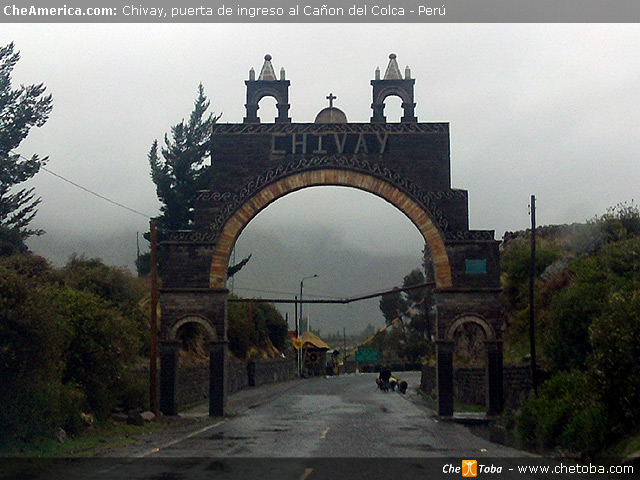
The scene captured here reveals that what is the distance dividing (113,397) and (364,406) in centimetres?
1271

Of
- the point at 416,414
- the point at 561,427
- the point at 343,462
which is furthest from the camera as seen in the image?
the point at 416,414

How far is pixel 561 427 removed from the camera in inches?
708

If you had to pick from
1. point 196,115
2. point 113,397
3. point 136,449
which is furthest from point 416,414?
point 196,115

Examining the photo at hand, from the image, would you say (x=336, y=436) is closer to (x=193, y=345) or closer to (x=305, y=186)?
(x=305, y=186)

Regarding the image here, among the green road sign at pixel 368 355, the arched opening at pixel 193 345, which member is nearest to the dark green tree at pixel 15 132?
the arched opening at pixel 193 345

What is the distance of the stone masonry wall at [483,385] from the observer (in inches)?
1063

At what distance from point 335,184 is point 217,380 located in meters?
8.07

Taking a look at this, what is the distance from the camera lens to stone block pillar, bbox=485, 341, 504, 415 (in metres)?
25.4

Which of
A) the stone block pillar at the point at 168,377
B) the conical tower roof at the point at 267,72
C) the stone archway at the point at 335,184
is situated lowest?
the stone block pillar at the point at 168,377

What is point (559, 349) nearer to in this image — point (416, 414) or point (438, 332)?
point (438, 332)

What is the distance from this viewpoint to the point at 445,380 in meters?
25.4

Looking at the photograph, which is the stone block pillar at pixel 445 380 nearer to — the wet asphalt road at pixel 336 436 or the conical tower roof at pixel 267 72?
Answer: the wet asphalt road at pixel 336 436

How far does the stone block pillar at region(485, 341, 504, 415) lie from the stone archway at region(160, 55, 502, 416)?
0.03m

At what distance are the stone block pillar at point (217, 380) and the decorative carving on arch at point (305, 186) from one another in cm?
230
